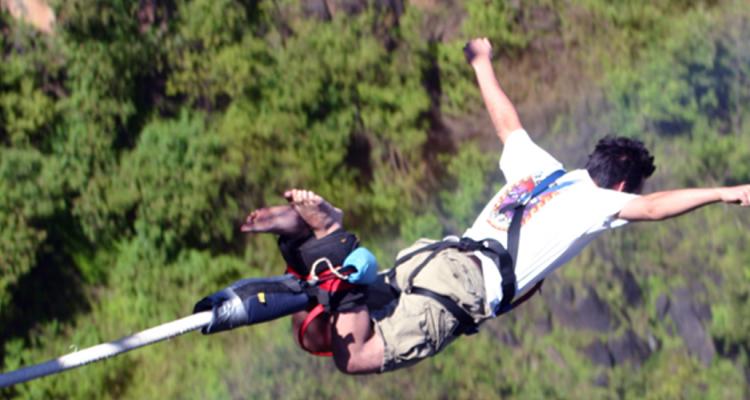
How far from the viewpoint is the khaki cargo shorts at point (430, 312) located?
3611 mm

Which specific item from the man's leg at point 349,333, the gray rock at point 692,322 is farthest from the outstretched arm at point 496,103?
the gray rock at point 692,322

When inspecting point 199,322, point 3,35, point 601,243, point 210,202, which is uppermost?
point 3,35

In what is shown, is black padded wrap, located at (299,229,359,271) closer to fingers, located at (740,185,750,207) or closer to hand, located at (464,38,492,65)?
hand, located at (464,38,492,65)

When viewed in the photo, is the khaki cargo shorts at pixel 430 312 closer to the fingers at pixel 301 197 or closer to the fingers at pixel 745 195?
the fingers at pixel 301 197

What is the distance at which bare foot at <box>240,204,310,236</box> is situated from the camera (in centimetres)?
336

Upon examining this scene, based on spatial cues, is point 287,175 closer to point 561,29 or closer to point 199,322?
point 561,29

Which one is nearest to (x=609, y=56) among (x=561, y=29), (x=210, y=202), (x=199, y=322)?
(x=561, y=29)

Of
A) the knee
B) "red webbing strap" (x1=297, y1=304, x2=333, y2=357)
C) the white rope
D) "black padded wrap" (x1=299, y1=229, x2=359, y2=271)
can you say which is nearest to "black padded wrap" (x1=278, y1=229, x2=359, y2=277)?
"black padded wrap" (x1=299, y1=229, x2=359, y2=271)

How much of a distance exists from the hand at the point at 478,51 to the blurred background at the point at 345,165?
3682 mm

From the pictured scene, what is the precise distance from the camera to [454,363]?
7.44 meters

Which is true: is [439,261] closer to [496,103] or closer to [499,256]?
[499,256]

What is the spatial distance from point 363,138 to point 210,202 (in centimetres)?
125

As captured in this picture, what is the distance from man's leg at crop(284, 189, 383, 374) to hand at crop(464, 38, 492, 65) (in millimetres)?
843

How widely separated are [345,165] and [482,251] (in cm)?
450
